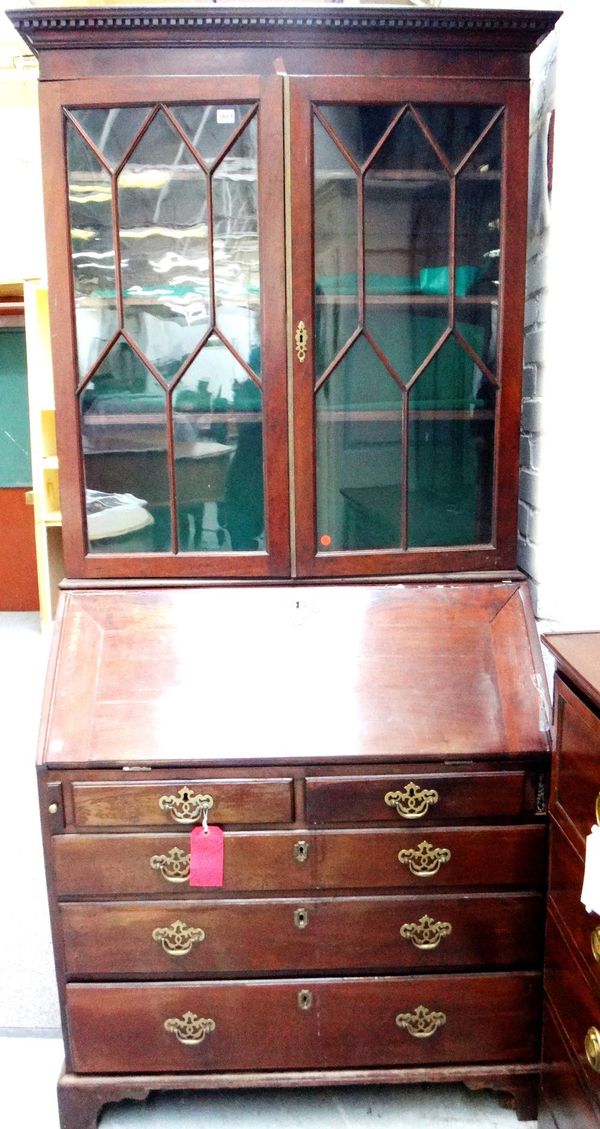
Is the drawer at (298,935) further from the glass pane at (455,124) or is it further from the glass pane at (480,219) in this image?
the glass pane at (455,124)

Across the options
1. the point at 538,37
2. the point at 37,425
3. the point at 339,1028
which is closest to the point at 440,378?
the point at 538,37

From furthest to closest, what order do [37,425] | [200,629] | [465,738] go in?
[37,425] → [200,629] → [465,738]

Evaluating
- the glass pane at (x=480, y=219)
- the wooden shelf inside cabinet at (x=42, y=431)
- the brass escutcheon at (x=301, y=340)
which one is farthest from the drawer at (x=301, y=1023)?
the wooden shelf inside cabinet at (x=42, y=431)

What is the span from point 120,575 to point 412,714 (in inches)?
23.3

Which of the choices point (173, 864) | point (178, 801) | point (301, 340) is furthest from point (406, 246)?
point (173, 864)

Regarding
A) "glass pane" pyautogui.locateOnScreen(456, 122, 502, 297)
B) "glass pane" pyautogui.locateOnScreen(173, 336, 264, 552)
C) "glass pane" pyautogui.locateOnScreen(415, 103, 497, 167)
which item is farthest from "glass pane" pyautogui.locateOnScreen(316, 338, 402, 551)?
"glass pane" pyautogui.locateOnScreen(415, 103, 497, 167)

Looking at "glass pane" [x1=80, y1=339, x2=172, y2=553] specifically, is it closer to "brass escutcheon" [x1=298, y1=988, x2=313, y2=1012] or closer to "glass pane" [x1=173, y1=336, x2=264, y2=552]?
"glass pane" [x1=173, y1=336, x2=264, y2=552]

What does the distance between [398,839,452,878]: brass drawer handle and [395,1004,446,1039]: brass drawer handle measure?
0.83 feet

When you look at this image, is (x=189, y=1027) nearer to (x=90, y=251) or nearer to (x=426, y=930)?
(x=426, y=930)

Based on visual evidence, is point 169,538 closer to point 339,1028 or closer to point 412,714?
point 412,714

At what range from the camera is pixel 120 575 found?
1.51 meters

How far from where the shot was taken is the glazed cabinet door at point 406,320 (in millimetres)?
1405

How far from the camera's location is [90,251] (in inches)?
56.6

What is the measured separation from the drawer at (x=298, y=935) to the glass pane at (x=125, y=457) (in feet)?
2.16
